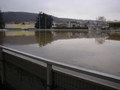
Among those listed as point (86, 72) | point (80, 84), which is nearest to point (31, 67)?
A: point (80, 84)

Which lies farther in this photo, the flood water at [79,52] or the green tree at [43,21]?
the green tree at [43,21]

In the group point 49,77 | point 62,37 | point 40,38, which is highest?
point 49,77

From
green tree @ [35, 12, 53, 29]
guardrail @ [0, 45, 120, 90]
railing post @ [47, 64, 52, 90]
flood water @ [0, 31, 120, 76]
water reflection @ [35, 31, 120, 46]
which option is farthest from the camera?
green tree @ [35, 12, 53, 29]

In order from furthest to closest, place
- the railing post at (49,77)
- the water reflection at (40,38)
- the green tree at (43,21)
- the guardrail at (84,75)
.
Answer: the green tree at (43,21)
the water reflection at (40,38)
the railing post at (49,77)
the guardrail at (84,75)

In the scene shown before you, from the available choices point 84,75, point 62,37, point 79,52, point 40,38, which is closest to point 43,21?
point 62,37

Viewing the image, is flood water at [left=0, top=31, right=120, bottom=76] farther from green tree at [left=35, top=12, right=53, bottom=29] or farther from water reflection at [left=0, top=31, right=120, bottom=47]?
green tree at [left=35, top=12, right=53, bottom=29]

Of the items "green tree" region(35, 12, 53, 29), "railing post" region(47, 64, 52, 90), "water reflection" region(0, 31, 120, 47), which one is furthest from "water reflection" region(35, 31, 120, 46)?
"green tree" region(35, 12, 53, 29)

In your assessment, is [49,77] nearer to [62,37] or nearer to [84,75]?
[84,75]

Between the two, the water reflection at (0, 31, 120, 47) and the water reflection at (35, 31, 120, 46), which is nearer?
the water reflection at (0, 31, 120, 47)

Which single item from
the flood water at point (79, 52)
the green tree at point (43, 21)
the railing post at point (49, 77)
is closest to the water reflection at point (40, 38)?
the flood water at point (79, 52)

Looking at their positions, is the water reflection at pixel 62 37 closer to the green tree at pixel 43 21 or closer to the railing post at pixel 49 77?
the railing post at pixel 49 77

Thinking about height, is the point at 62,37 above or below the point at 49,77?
below

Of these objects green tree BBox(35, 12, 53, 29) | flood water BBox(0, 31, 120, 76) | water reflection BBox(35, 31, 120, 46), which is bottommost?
water reflection BBox(35, 31, 120, 46)

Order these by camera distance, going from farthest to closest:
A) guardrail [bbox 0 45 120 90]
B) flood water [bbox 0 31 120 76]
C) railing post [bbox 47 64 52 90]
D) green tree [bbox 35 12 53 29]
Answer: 1. green tree [bbox 35 12 53 29]
2. flood water [bbox 0 31 120 76]
3. railing post [bbox 47 64 52 90]
4. guardrail [bbox 0 45 120 90]
